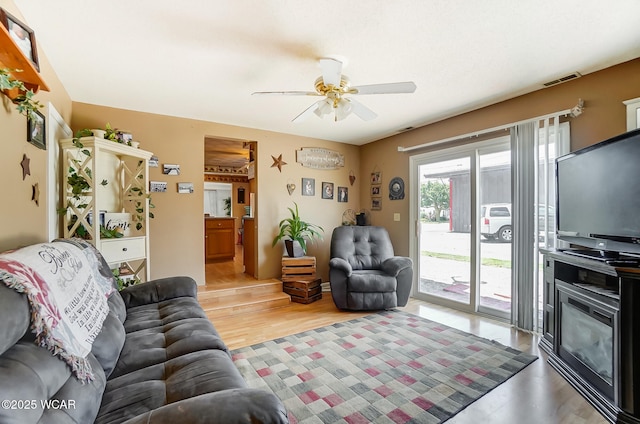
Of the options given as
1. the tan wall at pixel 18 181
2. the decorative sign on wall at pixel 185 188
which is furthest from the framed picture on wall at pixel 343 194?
the tan wall at pixel 18 181

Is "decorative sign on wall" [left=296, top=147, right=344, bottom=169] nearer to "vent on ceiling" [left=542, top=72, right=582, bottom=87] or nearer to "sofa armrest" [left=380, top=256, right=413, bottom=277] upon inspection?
"sofa armrest" [left=380, top=256, right=413, bottom=277]

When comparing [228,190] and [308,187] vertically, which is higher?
[228,190]

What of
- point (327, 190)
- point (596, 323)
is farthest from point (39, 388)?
point (327, 190)

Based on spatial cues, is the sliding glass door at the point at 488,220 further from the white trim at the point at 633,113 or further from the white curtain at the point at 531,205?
the white trim at the point at 633,113

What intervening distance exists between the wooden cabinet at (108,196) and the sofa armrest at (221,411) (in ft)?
7.23

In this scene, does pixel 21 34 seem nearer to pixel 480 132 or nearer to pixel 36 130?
pixel 36 130

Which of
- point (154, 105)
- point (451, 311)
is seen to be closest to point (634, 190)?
point (451, 311)

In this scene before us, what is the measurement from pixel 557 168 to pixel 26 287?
3.45m

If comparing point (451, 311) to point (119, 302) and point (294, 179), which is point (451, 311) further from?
point (119, 302)

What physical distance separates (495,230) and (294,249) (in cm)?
252

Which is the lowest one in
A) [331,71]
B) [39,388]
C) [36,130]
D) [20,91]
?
[39,388]

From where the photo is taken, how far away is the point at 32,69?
4.60 feet

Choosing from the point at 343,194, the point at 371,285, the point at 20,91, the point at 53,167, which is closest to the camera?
the point at 20,91

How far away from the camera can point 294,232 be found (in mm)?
4031
